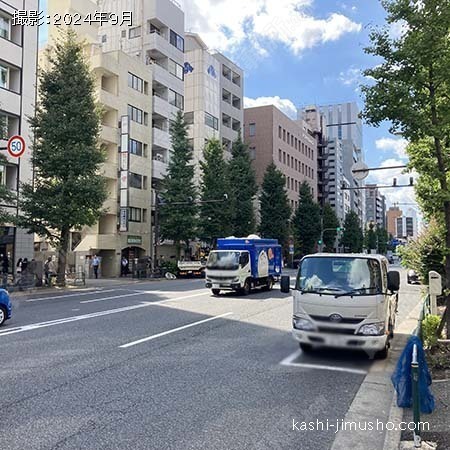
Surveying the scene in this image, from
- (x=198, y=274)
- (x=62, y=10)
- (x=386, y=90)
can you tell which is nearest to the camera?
(x=386, y=90)

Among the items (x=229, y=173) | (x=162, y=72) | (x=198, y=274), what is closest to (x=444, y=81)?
(x=198, y=274)

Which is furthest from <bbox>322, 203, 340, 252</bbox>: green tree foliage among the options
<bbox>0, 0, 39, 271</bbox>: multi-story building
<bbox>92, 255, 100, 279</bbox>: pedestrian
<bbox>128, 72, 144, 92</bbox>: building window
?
<bbox>0, 0, 39, 271</bbox>: multi-story building

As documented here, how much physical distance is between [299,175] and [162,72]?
4034 centimetres

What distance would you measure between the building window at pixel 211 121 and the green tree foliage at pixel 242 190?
791cm

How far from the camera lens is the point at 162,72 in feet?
156

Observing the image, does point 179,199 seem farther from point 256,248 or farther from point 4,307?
point 4,307

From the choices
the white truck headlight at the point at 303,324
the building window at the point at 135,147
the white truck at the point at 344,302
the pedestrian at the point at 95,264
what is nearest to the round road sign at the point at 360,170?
the white truck at the point at 344,302

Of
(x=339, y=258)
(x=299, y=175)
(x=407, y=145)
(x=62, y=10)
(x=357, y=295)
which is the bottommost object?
(x=357, y=295)

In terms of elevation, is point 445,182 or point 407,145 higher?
point 407,145

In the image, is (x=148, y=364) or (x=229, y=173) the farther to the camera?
(x=229, y=173)

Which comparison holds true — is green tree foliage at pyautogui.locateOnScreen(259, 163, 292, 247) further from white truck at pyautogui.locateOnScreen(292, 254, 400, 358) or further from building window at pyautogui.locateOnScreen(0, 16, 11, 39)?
white truck at pyautogui.locateOnScreen(292, 254, 400, 358)

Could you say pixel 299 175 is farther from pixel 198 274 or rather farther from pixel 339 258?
pixel 339 258

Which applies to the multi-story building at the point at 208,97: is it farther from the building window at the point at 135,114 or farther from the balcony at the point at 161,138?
the building window at the point at 135,114

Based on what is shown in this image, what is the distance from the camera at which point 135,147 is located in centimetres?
4247
